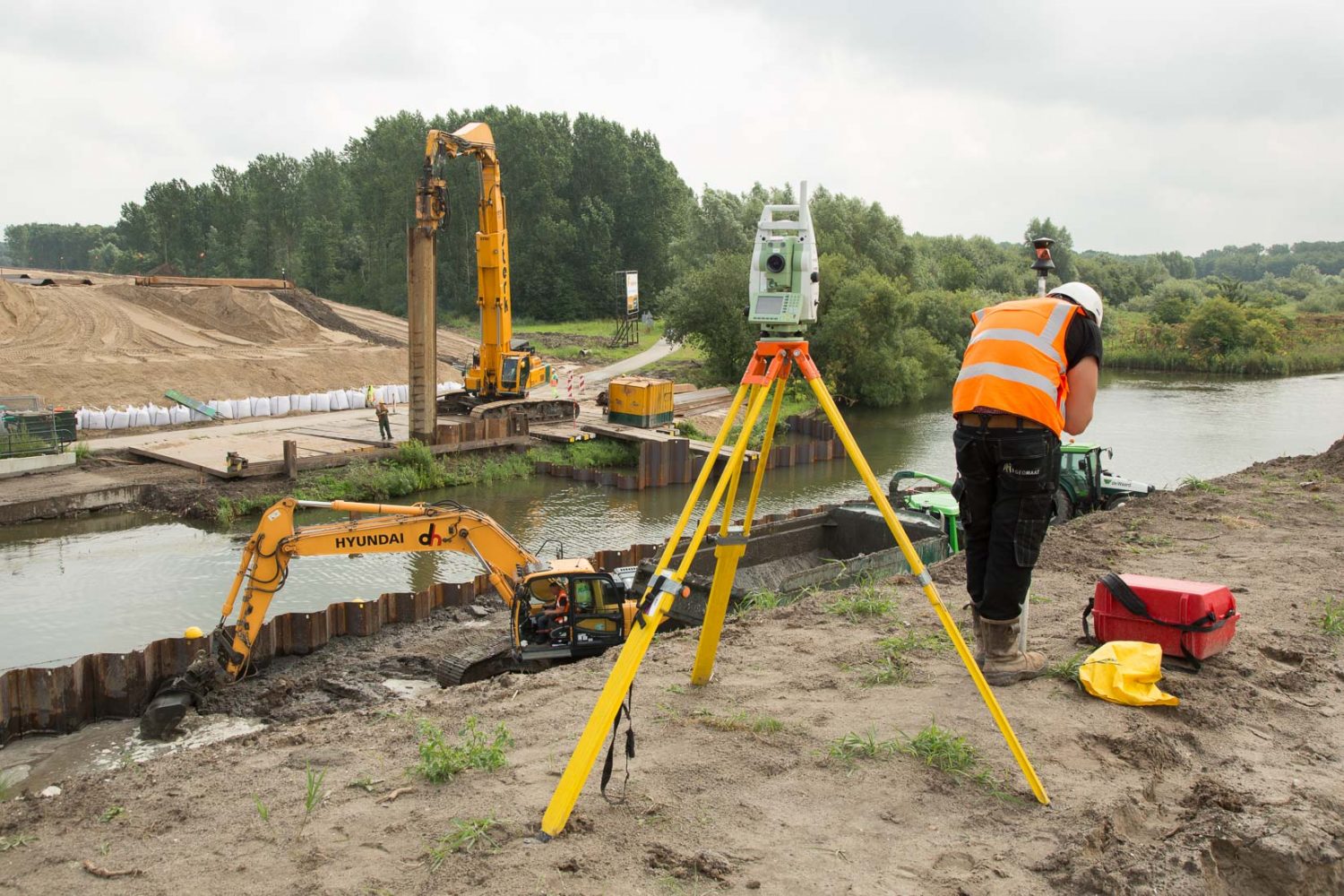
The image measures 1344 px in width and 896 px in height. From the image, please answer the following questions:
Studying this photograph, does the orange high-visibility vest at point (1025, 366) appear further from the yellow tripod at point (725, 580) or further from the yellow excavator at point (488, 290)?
the yellow excavator at point (488, 290)

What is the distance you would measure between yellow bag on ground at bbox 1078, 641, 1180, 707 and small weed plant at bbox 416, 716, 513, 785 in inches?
119

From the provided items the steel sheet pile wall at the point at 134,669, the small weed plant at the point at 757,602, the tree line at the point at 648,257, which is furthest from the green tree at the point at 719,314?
the small weed plant at the point at 757,602

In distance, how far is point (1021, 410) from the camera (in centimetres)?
483

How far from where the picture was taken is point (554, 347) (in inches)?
2057

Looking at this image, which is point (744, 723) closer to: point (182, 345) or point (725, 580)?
point (725, 580)

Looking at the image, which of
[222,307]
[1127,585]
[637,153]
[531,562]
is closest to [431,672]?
[531,562]

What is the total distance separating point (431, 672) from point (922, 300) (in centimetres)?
3697

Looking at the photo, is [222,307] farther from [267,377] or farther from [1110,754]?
[1110,754]

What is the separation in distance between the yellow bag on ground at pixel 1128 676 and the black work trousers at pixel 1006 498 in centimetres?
54

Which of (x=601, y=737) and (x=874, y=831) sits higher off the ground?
(x=601, y=737)

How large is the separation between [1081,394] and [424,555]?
1420cm

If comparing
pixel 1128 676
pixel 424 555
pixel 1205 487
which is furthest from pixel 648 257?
pixel 1128 676

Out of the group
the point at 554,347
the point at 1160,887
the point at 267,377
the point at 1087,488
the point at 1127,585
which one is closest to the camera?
the point at 1160,887

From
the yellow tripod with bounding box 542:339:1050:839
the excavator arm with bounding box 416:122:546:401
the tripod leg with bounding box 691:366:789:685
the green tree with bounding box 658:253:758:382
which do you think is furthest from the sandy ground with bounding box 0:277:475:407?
the yellow tripod with bounding box 542:339:1050:839
